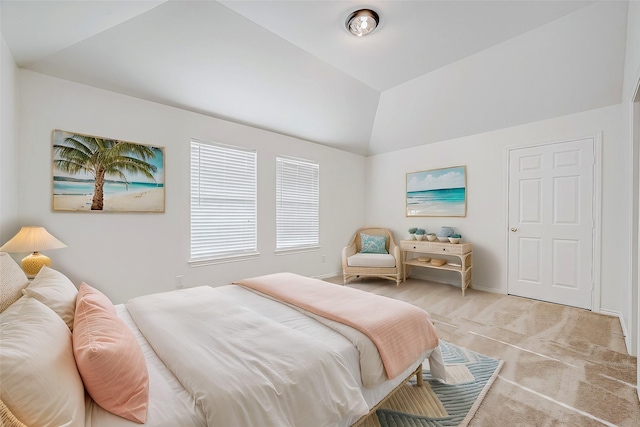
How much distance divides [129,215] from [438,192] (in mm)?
4407

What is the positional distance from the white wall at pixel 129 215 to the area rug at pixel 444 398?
8.90 ft

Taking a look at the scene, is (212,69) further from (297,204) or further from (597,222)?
(597,222)

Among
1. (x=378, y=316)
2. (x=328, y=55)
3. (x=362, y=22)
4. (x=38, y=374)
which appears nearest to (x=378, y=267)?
(x=378, y=316)

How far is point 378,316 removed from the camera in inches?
65.7

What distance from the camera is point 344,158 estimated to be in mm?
5352

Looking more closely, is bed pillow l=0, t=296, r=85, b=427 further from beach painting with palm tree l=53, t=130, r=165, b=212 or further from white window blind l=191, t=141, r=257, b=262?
white window blind l=191, t=141, r=257, b=262

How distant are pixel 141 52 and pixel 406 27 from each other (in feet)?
8.35

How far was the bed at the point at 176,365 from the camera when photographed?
0.82m

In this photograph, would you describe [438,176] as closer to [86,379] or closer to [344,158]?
[344,158]

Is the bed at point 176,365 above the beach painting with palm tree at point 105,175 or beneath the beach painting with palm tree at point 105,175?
beneath

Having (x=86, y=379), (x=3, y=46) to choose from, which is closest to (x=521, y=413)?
(x=86, y=379)

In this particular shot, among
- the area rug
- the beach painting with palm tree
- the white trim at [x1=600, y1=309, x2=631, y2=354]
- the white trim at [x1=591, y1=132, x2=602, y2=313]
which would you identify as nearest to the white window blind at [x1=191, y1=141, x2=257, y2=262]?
the beach painting with palm tree

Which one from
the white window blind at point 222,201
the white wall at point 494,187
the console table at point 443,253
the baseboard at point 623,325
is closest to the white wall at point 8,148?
the white window blind at point 222,201

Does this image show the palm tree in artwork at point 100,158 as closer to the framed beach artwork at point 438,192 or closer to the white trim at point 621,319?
the framed beach artwork at point 438,192
